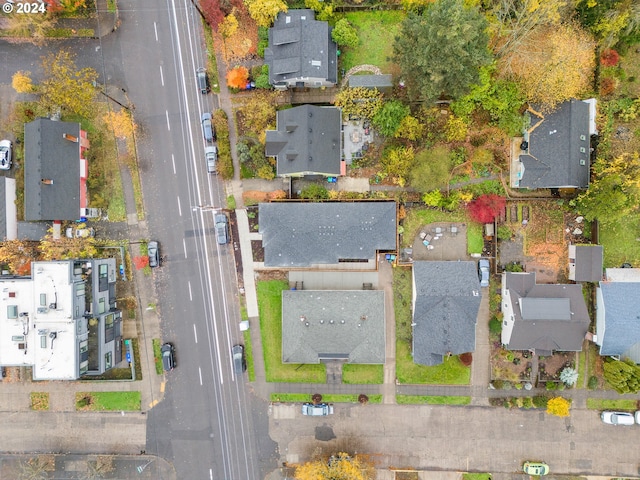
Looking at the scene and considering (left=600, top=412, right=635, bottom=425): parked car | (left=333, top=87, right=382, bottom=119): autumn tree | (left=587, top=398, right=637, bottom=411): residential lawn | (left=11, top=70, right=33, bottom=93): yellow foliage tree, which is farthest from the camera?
(left=587, top=398, right=637, bottom=411): residential lawn

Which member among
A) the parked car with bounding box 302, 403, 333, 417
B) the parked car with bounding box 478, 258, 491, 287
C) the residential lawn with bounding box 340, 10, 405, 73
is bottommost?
the parked car with bounding box 302, 403, 333, 417

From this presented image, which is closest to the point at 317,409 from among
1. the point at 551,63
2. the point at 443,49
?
the point at 443,49

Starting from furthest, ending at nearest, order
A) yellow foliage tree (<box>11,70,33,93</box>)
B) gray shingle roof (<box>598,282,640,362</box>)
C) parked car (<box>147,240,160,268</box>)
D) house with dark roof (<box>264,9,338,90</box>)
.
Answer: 1. parked car (<box>147,240,160,268</box>)
2. yellow foliage tree (<box>11,70,33,93</box>)
3. house with dark roof (<box>264,9,338,90</box>)
4. gray shingle roof (<box>598,282,640,362</box>)

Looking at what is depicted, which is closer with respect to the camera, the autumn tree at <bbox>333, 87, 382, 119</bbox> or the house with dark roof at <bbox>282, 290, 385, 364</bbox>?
the house with dark roof at <bbox>282, 290, 385, 364</bbox>

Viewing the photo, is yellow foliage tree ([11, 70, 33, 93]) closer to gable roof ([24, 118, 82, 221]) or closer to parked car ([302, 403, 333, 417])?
gable roof ([24, 118, 82, 221])

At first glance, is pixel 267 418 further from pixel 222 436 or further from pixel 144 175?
pixel 144 175

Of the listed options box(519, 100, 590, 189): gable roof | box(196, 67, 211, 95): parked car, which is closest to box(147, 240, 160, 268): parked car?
box(196, 67, 211, 95): parked car
